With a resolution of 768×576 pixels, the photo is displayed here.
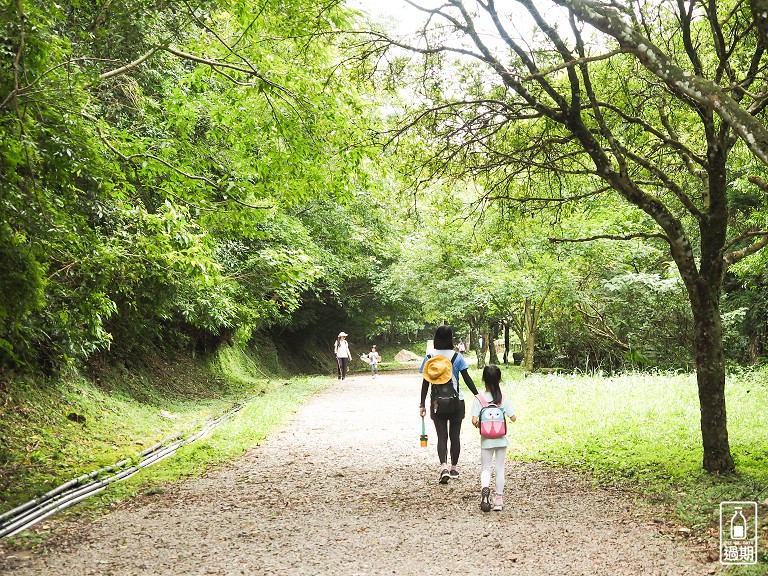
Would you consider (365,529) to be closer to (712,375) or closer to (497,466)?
(497,466)

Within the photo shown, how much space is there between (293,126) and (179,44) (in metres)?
2.41

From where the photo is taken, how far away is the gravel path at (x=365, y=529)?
195 inches

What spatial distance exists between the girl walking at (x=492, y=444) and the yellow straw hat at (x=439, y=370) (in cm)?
80

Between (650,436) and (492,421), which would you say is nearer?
(492,421)

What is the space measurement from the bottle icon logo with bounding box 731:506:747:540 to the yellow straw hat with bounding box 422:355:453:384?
3262 mm

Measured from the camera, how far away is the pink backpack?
21.1 feet

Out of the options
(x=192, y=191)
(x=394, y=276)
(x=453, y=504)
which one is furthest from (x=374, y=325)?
(x=453, y=504)

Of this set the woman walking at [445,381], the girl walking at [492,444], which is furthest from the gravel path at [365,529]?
the woman walking at [445,381]

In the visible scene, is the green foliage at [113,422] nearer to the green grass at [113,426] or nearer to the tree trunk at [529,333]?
the green grass at [113,426]

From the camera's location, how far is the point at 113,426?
11.6m

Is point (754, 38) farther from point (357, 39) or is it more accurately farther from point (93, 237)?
point (93, 237)
